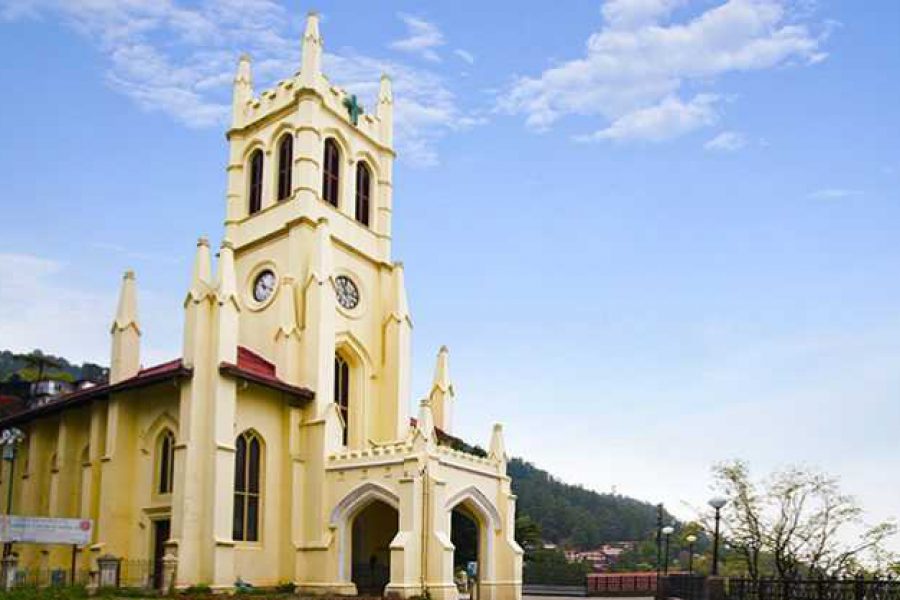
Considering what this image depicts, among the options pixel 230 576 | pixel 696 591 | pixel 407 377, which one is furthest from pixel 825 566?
pixel 230 576

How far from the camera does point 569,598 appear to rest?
41.8 m

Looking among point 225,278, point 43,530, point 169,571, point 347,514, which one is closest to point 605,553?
point 347,514

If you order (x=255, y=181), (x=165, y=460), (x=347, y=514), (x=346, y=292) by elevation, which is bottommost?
(x=347, y=514)

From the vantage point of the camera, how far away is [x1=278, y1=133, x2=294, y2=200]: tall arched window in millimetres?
38469

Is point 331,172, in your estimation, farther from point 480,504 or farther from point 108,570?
point 108,570

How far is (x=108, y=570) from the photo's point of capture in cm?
2772

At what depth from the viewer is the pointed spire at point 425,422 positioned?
100 feet

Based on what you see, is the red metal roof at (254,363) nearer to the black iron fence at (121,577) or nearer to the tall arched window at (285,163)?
the tall arched window at (285,163)

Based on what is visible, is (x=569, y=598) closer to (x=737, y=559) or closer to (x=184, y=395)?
(x=737, y=559)

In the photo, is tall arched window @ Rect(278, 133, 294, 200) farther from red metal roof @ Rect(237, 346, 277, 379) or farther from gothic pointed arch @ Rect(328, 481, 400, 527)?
gothic pointed arch @ Rect(328, 481, 400, 527)

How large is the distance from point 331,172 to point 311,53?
4953 millimetres

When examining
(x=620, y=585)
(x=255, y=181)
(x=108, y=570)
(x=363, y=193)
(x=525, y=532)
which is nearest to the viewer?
(x=108, y=570)

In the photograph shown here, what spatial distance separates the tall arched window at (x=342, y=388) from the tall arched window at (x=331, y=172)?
21.9ft

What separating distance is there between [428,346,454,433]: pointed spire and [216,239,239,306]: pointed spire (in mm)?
11187
